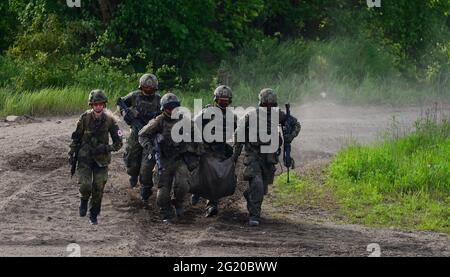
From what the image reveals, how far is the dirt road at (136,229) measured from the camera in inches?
417

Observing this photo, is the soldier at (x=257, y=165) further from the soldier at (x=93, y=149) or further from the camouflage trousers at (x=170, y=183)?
the soldier at (x=93, y=149)

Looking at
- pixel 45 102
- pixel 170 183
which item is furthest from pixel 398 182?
pixel 45 102

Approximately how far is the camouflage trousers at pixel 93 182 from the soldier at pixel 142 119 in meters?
1.28

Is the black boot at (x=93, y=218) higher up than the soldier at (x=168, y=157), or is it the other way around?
the soldier at (x=168, y=157)

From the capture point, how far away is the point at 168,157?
473 inches

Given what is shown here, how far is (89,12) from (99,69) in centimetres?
238

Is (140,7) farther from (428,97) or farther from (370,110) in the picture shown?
(428,97)

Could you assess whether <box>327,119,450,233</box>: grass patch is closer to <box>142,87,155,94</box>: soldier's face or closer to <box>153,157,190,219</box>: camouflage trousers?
<box>153,157,190,219</box>: camouflage trousers

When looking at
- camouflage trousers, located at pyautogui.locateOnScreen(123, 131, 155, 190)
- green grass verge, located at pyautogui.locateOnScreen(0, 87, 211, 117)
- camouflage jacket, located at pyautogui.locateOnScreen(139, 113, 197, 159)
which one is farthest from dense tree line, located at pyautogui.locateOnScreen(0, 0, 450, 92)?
camouflage jacket, located at pyautogui.locateOnScreen(139, 113, 197, 159)

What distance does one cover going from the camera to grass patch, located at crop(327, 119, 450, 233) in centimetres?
1288

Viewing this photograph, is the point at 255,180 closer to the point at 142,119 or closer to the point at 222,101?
the point at 222,101

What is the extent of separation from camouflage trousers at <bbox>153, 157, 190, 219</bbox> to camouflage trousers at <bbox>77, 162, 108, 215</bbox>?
28.8 inches

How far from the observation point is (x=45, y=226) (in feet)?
37.2

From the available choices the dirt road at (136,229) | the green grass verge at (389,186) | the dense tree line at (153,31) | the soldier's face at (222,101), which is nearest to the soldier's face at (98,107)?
the dirt road at (136,229)
